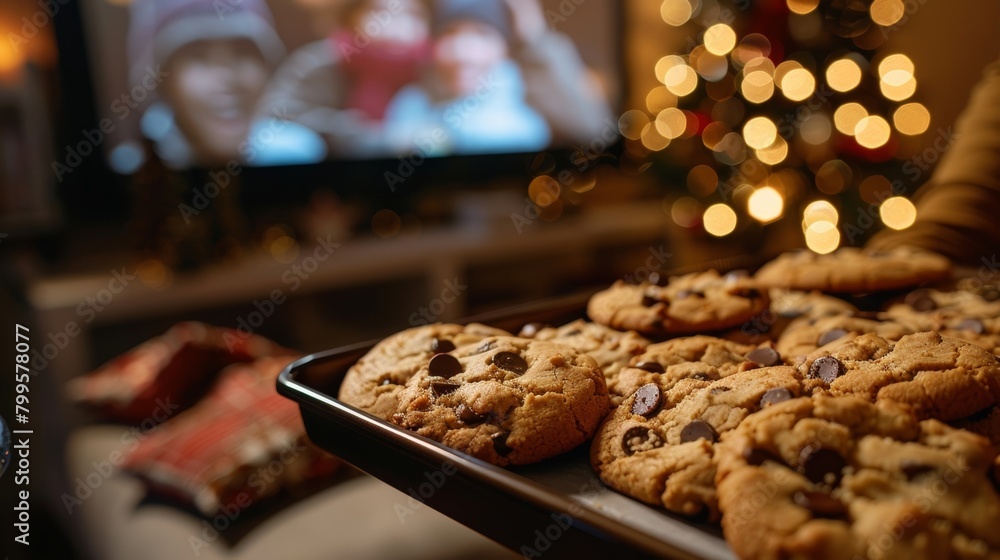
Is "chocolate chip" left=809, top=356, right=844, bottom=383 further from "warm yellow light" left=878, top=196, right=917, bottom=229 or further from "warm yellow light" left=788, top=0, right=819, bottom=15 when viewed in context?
"warm yellow light" left=788, top=0, right=819, bottom=15

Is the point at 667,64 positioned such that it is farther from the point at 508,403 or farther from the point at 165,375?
the point at 508,403

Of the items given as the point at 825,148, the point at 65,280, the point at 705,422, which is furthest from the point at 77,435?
the point at 825,148

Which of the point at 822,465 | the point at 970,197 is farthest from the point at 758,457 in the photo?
the point at 970,197

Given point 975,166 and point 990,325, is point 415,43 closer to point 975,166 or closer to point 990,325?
point 975,166

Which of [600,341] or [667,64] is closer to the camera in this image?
[600,341]

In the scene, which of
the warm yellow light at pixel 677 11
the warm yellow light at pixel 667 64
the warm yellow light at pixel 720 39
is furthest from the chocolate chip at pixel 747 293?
the warm yellow light at pixel 677 11

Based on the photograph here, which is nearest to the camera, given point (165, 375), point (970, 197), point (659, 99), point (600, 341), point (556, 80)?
point (600, 341)

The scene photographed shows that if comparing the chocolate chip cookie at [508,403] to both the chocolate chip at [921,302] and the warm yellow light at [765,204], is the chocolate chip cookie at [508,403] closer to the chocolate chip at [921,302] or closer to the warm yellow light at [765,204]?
the chocolate chip at [921,302]
